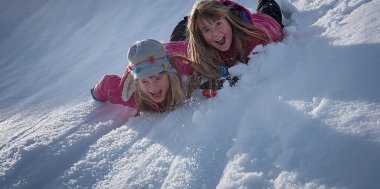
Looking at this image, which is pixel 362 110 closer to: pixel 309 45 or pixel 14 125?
pixel 309 45

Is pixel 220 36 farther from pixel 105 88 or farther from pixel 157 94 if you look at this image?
pixel 105 88

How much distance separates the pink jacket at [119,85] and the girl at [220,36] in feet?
0.33

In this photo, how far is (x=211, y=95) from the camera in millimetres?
1961

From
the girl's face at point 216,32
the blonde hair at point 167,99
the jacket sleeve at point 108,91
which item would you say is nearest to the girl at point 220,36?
the girl's face at point 216,32

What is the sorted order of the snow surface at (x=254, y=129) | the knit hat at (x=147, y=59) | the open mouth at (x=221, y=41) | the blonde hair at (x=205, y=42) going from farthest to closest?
the open mouth at (x=221, y=41) < the blonde hair at (x=205, y=42) < the knit hat at (x=147, y=59) < the snow surface at (x=254, y=129)

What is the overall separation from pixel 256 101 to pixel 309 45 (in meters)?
0.61

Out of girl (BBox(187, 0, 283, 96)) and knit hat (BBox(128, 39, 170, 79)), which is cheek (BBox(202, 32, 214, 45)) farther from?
knit hat (BBox(128, 39, 170, 79))

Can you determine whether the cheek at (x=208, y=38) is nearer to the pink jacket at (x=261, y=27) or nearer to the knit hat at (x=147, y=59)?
the pink jacket at (x=261, y=27)

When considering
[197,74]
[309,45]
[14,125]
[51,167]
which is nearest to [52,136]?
[51,167]

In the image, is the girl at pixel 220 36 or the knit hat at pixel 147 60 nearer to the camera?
the knit hat at pixel 147 60

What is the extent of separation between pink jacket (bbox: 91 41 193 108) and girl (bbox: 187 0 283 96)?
0.10 metres

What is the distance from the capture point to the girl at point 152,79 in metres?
2.09

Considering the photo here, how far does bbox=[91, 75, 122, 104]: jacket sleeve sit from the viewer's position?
242cm

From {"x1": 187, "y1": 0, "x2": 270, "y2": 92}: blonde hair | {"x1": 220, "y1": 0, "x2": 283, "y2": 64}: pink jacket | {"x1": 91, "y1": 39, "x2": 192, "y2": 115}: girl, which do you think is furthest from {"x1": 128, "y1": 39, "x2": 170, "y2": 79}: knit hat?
{"x1": 220, "y1": 0, "x2": 283, "y2": 64}: pink jacket
